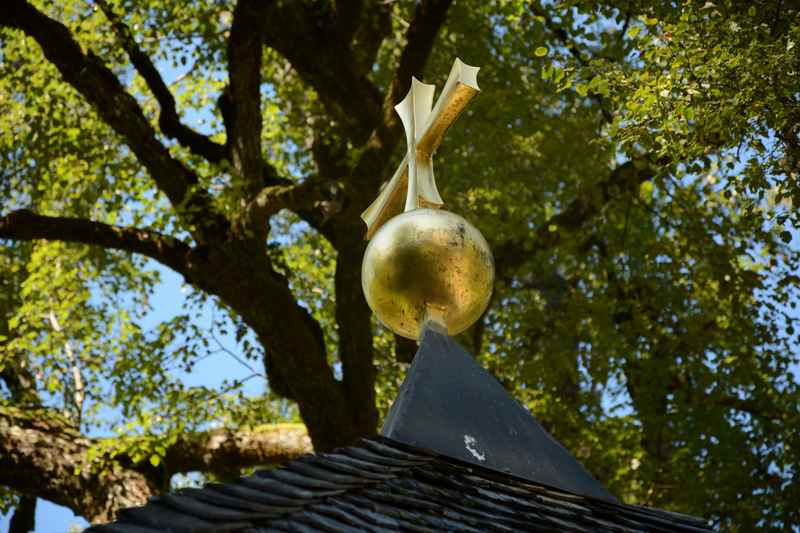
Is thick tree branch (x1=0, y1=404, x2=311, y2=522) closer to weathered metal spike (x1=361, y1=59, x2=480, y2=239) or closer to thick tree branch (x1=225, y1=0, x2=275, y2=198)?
thick tree branch (x1=225, y1=0, x2=275, y2=198)

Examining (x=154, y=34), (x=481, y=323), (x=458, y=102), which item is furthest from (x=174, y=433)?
(x=458, y=102)

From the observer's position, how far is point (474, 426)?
11.2 feet

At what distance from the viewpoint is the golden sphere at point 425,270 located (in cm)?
393

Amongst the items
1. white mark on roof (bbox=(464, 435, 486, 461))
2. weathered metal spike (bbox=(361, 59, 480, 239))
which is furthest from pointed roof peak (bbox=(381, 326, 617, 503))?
weathered metal spike (bbox=(361, 59, 480, 239))

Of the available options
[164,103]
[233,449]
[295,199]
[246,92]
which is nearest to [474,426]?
[295,199]

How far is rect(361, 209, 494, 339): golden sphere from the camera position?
393 cm

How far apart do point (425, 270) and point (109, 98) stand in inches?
258

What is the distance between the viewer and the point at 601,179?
510 inches

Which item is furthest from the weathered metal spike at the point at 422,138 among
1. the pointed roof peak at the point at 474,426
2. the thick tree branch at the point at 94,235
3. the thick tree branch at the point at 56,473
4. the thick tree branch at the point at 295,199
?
the thick tree branch at the point at 56,473

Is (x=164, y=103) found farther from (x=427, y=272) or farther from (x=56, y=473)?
(x=427, y=272)

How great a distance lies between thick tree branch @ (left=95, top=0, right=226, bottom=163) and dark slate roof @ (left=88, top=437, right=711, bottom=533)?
7716 mm

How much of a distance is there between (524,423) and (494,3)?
38.6 feet

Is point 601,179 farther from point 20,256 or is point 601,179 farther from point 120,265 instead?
point 20,256

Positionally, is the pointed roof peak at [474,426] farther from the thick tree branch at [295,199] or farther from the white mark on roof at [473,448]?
the thick tree branch at [295,199]
